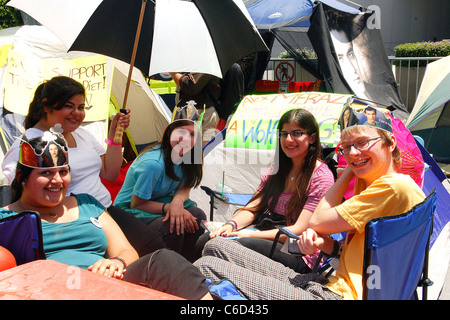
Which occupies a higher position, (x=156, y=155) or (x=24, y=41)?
(x=24, y=41)

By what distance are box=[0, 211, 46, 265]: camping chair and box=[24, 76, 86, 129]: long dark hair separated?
126 cm

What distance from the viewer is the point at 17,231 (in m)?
2.09

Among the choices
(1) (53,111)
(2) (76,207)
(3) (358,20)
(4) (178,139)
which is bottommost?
(2) (76,207)

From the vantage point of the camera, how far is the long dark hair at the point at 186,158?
3.42 m

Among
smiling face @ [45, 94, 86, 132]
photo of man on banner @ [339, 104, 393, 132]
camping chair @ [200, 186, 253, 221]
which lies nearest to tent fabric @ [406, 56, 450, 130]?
camping chair @ [200, 186, 253, 221]

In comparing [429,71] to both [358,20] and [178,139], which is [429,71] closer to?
[358,20]

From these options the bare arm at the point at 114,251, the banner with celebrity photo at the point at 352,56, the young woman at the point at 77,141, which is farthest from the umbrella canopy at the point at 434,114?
the bare arm at the point at 114,251

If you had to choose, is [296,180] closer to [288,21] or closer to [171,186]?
[171,186]

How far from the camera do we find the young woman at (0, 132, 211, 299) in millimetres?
2215

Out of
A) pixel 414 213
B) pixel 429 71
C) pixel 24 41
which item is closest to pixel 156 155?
pixel 414 213

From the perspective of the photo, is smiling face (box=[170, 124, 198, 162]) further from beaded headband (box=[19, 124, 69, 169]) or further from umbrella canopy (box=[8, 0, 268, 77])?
beaded headband (box=[19, 124, 69, 169])

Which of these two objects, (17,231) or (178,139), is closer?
(17,231)

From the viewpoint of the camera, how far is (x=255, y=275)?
7.63ft

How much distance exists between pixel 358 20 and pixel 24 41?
5733 millimetres
